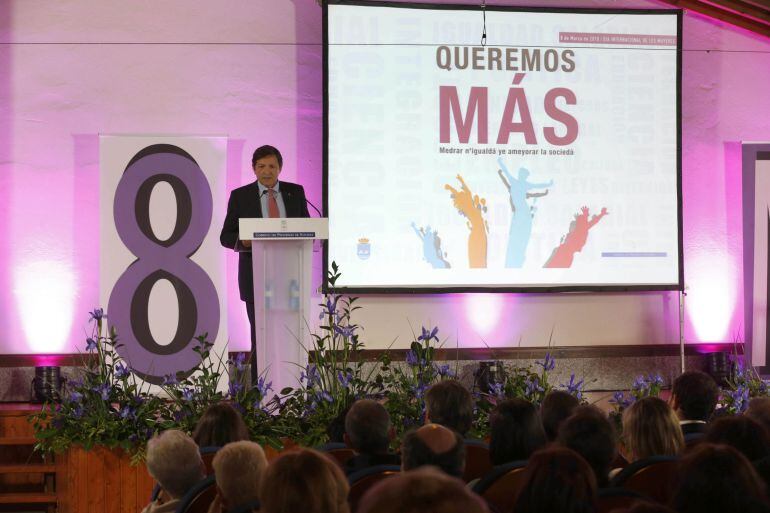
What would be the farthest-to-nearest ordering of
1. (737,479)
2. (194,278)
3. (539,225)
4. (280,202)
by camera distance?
(539,225) < (194,278) < (280,202) < (737,479)

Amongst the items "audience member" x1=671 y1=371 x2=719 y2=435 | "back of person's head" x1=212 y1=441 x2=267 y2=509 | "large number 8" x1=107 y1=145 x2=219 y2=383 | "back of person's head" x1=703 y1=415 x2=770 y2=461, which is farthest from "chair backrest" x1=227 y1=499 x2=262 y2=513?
"large number 8" x1=107 y1=145 x2=219 y2=383

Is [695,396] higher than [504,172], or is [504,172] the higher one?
[504,172]

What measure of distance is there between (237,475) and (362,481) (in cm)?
38

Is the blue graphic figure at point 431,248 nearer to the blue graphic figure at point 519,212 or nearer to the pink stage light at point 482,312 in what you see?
the pink stage light at point 482,312

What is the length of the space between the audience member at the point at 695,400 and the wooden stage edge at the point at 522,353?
3.41 meters

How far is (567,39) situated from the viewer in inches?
282

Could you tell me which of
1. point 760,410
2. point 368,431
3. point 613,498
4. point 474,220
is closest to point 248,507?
point 368,431

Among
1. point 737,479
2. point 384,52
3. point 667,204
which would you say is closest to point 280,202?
point 384,52

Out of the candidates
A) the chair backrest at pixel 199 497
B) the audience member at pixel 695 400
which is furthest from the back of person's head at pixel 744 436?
the chair backrest at pixel 199 497

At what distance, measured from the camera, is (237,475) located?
245 cm

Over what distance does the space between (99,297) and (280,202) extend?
2081 millimetres

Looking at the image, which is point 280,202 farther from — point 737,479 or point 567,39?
point 737,479

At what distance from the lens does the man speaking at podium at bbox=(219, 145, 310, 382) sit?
5.35 metres

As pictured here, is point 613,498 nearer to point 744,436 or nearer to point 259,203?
point 744,436
